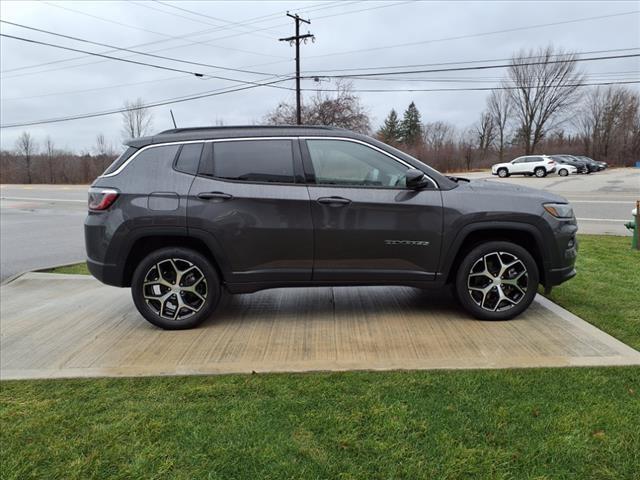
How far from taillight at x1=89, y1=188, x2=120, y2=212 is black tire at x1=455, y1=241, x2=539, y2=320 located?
321cm

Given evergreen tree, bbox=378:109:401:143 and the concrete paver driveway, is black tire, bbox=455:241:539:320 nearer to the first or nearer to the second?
the concrete paver driveway

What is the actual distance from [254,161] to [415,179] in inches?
57.2

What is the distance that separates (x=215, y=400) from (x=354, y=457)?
1063mm

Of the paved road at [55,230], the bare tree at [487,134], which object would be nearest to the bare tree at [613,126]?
the bare tree at [487,134]

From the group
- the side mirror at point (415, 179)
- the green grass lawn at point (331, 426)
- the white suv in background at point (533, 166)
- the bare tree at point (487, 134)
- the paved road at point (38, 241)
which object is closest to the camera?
the green grass lawn at point (331, 426)

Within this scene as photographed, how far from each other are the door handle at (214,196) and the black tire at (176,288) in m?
0.52

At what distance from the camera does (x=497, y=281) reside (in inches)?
177

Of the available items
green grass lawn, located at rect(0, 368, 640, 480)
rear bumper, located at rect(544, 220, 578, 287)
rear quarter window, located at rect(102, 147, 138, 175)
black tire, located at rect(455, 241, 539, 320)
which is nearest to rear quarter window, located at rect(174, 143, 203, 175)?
rear quarter window, located at rect(102, 147, 138, 175)

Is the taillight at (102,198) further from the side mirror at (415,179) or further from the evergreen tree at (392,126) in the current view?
the evergreen tree at (392,126)

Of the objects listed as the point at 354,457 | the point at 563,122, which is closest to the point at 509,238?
the point at 354,457

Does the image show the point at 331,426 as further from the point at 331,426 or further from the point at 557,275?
the point at 557,275

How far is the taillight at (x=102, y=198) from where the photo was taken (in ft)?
14.1

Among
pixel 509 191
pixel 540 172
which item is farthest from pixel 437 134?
pixel 509 191

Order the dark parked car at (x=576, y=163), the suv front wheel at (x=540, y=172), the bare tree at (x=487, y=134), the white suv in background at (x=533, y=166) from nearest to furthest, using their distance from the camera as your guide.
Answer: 1. the white suv in background at (x=533, y=166)
2. the suv front wheel at (x=540, y=172)
3. the dark parked car at (x=576, y=163)
4. the bare tree at (x=487, y=134)
